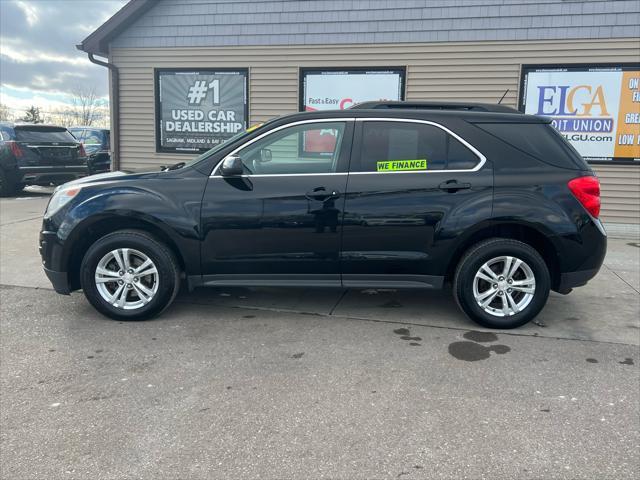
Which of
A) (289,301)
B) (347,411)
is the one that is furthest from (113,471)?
(289,301)

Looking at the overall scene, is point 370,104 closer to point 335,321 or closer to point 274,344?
point 335,321

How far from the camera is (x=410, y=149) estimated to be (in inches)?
171

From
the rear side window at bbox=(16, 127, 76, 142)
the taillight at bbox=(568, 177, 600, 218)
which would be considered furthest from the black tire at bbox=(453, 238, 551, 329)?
the rear side window at bbox=(16, 127, 76, 142)

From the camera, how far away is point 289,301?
514 cm

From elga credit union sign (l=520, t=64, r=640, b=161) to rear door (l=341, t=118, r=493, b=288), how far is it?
203 inches

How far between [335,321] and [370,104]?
191cm

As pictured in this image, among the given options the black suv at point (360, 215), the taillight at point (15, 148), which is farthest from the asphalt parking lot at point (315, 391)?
the taillight at point (15, 148)

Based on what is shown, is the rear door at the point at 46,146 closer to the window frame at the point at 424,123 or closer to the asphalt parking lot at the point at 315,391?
the asphalt parking lot at the point at 315,391

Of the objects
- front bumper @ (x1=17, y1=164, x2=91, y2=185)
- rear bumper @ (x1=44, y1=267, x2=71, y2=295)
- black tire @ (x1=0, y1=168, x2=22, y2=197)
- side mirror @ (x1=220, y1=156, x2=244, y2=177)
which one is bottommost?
rear bumper @ (x1=44, y1=267, x2=71, y2=295)

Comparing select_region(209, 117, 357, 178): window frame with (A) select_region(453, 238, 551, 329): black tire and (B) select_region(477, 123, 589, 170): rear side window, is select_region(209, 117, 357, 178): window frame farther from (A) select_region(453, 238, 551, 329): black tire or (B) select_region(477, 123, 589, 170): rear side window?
(A) select_region(453, 238, 551, 329): black tire

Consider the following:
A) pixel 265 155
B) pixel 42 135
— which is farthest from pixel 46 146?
pixel 265 155

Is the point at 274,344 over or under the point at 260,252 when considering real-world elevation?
under

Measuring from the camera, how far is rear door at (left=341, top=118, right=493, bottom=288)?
14.0 feet

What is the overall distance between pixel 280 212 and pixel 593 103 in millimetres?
6647
